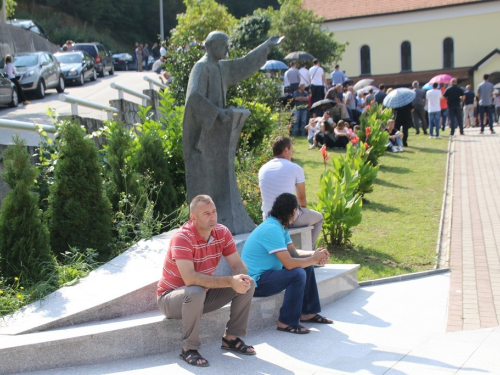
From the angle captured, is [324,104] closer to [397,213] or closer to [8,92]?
[397,213]

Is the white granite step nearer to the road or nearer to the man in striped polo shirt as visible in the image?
the man in striped polo shirt

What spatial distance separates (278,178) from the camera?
7.46 metres

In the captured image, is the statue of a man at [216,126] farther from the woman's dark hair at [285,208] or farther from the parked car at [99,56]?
the parked car at [99,56]

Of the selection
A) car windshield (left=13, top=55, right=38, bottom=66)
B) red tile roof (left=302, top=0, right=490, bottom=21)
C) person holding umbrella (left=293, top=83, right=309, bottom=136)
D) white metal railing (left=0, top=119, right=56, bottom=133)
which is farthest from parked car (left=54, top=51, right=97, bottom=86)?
red tile roof (left=302, top=0, right=490, bottom=21)

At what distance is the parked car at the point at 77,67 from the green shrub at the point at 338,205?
69.5 feet

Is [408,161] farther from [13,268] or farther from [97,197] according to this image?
[13,268]

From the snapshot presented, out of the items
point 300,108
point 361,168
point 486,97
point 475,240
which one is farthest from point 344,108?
point 475,240

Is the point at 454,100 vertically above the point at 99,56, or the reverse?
the point at 99,56

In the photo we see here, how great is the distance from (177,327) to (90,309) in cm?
75

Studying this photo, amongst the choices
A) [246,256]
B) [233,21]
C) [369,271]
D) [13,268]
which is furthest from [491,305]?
[233,21]

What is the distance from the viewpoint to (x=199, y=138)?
7.40 metres

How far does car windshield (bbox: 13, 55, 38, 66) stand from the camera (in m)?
22.9

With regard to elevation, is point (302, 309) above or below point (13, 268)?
below

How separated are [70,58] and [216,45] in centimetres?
2439
